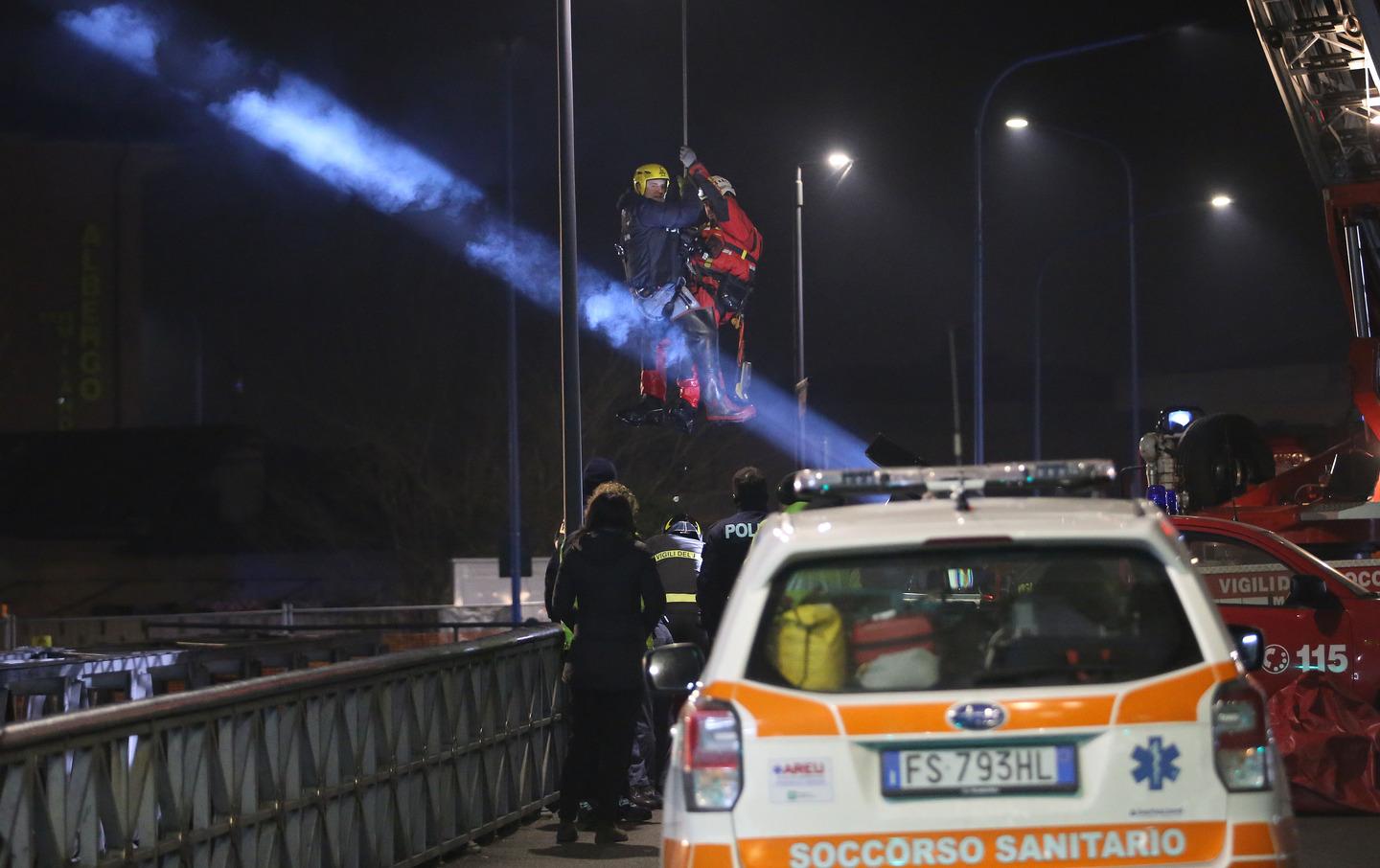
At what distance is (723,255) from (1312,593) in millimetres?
13993

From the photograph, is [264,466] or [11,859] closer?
[11,859]

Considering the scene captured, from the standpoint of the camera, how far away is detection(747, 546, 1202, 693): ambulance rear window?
4.52m

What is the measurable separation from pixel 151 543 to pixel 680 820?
49.1 meters

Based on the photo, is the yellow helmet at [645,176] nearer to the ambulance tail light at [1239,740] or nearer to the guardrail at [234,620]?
the guardrail at [234,620]

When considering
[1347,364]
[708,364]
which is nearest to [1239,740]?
[1347,364]

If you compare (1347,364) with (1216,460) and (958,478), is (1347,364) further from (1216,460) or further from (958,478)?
(958,478)

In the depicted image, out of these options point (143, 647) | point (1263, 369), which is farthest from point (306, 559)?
point (143, 647)

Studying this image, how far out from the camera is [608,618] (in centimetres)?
896

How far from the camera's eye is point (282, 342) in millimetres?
49156

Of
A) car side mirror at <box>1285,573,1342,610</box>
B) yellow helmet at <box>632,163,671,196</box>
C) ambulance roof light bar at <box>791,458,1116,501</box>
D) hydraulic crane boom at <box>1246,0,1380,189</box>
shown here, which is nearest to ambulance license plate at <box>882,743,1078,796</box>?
ambulance roof light bar at <box>791,458,1116,501</box>

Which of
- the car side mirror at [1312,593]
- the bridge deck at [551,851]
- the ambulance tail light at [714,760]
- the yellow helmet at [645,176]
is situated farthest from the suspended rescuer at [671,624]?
the yellow helmet at [645,176]

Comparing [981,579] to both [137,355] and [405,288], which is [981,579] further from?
[137,355]

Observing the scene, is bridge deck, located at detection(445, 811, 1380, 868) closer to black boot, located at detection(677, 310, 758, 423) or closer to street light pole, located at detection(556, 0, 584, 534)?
street light pole, located at detection(556, 0, 584, 534)

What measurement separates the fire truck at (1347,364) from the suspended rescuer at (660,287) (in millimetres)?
7268
